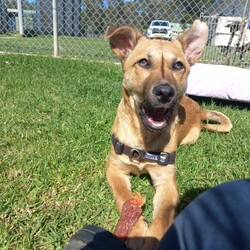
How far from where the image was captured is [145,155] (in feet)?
7.99

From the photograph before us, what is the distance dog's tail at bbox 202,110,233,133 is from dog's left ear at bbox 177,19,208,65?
1.12 m

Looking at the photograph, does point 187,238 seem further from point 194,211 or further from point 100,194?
point 100,194

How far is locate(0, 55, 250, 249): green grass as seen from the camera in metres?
1.92

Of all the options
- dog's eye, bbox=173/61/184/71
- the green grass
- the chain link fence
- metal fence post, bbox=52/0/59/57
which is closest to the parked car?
the chain link fence

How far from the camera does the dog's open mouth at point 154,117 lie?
91.4 inches

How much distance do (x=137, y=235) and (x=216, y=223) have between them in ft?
3.69

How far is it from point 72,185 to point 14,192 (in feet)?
1.37

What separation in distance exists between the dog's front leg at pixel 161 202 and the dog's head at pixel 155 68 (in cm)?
37

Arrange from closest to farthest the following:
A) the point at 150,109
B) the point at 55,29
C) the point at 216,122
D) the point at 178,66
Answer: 1. the point at 150,109
2. the point at 178,66
3. the point at 216,122
4. the point at 55,29

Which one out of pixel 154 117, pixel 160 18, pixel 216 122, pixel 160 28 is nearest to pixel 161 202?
pixel 154 117

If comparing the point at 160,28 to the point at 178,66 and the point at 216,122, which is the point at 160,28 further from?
the point at 178,66

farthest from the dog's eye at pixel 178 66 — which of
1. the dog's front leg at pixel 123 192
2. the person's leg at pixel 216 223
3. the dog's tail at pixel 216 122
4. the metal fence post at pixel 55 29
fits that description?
the metal fence post at pixel 55 29

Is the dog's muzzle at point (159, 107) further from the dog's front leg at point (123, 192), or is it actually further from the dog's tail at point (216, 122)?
the dog's tail at point (216, 122)

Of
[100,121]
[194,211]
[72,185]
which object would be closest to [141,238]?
[72,185]
